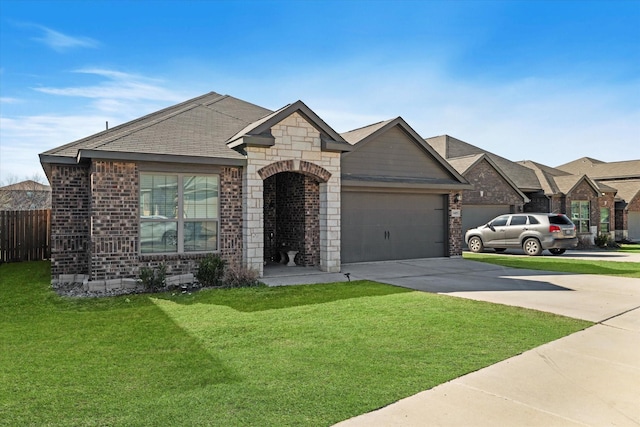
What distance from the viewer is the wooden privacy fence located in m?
14.7

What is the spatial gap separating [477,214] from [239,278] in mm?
15393

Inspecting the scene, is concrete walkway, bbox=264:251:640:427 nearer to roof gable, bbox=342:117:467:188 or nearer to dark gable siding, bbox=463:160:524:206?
roof gable, bbox=342:117:467:188

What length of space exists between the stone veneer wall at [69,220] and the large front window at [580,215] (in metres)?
24.9

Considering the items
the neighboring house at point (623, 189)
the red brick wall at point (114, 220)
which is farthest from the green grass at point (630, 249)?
the red brick wall at point (114, 220)

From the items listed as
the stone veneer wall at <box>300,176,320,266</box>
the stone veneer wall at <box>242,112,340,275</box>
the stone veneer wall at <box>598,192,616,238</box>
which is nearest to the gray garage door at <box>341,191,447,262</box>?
the stone veneer wall at <box>300,176,320,266</box>

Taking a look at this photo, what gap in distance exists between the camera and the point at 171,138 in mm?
10852

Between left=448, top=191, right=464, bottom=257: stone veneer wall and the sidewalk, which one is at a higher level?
left=448, top=191, right=464, bottom=257: stone veneer wall

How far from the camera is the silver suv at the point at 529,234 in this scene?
17.8 metres

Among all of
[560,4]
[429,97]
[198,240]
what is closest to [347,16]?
[429,97]

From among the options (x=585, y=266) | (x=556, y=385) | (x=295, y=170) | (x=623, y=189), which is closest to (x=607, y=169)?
(x=623, y=189)

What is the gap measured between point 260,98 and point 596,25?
11616 millimetres

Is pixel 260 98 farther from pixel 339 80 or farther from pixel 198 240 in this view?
pixel 198 240

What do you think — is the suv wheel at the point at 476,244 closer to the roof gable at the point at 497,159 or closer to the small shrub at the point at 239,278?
the roof gable at the point at 497,159

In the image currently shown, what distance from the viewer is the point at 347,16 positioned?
12.4 meters
